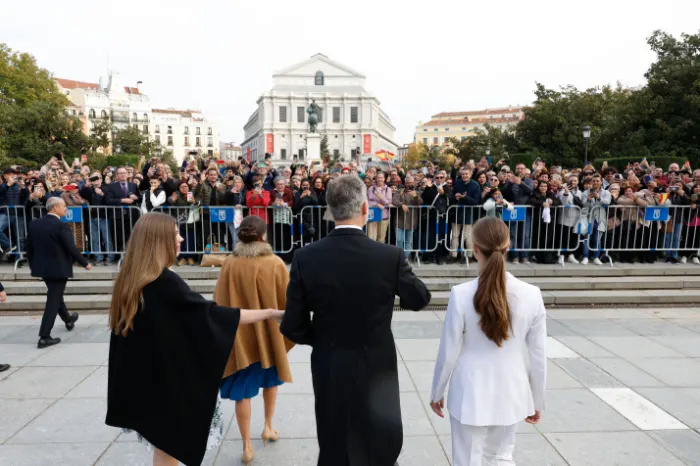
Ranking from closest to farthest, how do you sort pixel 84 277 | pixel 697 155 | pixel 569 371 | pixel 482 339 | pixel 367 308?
1. pixel 367 308
2. pixel 482 339
3. pixel 569 371
4. pixel 84 277
5. pixel 697 155

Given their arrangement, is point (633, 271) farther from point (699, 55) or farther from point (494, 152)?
point (494, 152)

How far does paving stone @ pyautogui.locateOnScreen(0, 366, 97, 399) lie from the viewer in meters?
4.71

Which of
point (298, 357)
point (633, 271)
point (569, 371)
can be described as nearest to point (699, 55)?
point (633, 271)

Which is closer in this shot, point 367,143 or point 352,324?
point 352,324

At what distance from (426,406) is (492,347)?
213 cm

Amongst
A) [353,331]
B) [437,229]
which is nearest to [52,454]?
[353,331]

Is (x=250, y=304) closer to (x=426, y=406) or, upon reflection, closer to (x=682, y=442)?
→ (x=426, y=406)

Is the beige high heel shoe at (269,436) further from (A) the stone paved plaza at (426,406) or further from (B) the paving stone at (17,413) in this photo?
(B) the paving stone at (17,413)

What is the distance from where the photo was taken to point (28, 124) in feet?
106

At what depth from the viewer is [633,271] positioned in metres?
9.23

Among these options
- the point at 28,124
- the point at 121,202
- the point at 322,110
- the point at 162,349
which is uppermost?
the point at 322,110

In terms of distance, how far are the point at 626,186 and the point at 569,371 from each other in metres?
6.31

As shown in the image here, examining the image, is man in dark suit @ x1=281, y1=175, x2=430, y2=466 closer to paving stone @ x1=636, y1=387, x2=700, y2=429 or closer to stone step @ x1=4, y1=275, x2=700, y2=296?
paving stone @ x1=636, y1=387, x2=700, y2=429

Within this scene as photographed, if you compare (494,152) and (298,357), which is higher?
(494,152)
